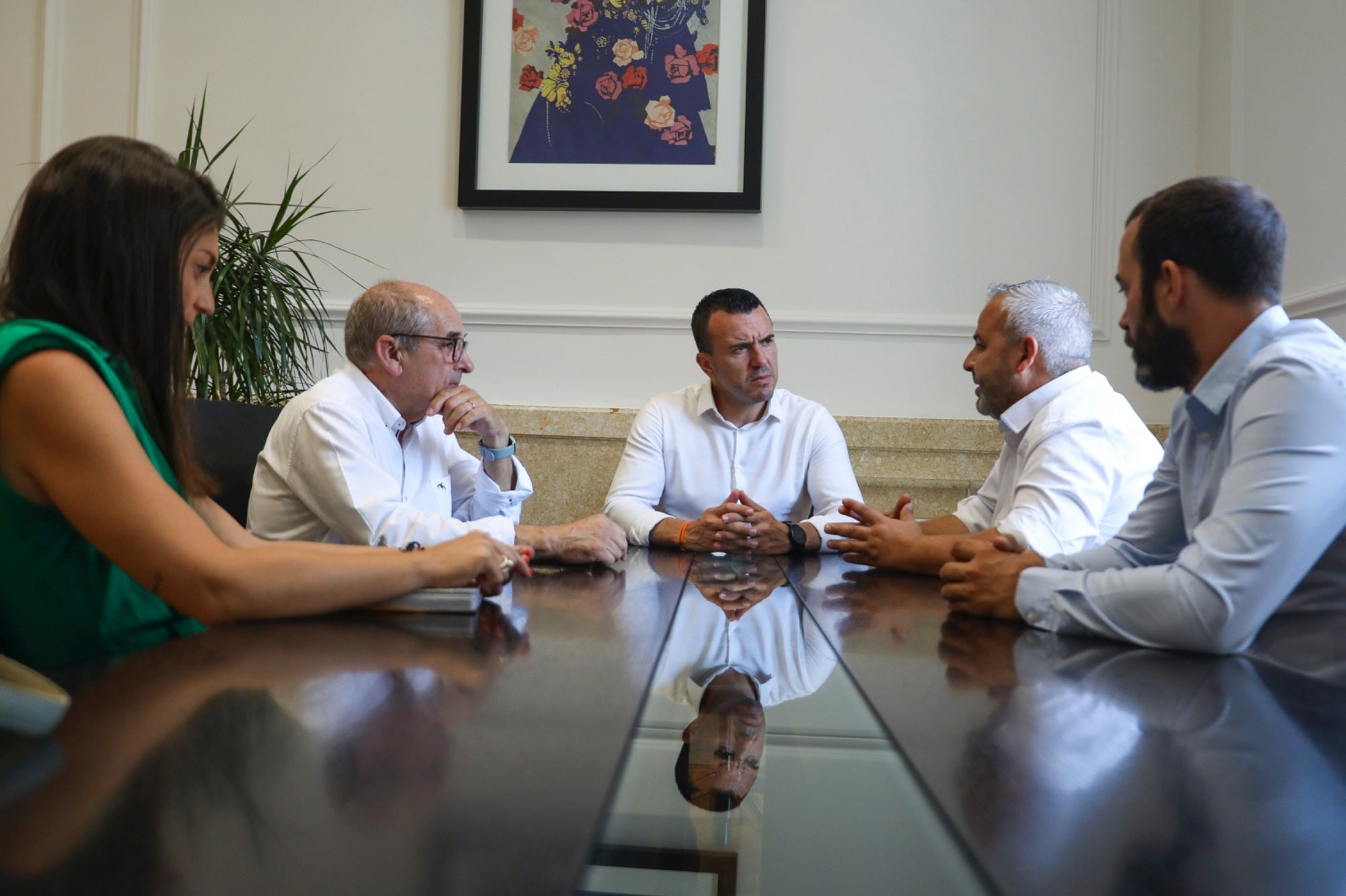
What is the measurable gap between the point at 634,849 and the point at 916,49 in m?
3.52

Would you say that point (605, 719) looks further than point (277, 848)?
Yes

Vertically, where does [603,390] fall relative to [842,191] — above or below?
below

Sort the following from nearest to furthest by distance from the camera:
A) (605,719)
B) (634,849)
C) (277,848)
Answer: (277,848)
(634,849)
(605,719)

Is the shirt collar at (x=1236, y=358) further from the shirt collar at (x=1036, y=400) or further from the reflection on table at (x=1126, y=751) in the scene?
the shirt collar at (x=1036, y=400)

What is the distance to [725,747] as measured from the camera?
2.65ft

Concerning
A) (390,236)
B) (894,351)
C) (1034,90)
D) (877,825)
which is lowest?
(877,825)

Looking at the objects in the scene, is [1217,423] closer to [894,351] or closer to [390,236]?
[894,351]

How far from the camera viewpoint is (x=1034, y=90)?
3.59 meters

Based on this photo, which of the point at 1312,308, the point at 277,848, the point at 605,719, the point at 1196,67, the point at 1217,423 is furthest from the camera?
the point at 1196,67

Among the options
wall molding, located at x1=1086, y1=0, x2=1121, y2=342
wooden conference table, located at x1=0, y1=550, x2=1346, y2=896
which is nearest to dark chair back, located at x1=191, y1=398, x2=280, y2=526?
wooden conference table, located at x1=0, y1=550, x2=1346, y2=896

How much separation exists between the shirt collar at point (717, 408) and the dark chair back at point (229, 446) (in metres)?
1.37

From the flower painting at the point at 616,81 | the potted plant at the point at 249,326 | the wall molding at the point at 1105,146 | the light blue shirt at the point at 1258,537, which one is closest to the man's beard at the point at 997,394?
the light blue shirt at the point at 1258,537

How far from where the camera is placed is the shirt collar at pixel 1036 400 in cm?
227

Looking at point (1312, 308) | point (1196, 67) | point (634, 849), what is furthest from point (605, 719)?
point (1196, 67)
